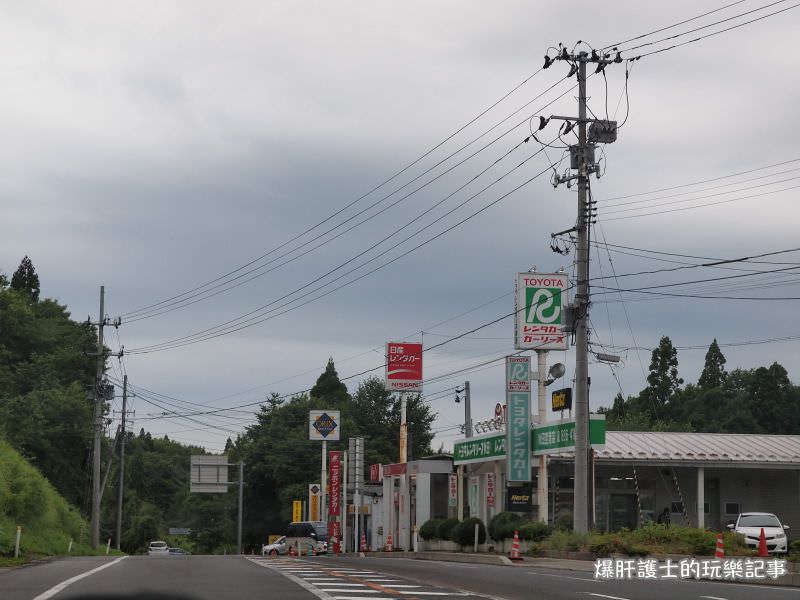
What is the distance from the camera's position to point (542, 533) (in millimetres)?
41625

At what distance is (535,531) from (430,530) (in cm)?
1484

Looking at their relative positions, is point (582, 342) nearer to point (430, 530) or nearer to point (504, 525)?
point (504, 525)

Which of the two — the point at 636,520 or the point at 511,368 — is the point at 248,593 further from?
the point at 636,520

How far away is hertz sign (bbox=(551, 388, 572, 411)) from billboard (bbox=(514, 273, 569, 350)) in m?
2.27

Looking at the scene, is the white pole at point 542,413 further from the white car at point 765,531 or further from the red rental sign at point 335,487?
the red rental sign at point 335,487

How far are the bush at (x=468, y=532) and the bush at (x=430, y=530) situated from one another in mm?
5223

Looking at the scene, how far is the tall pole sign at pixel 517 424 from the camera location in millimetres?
46844

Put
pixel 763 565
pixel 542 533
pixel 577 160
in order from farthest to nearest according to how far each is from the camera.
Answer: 1. pixel 542 533
2. pixel 577 160
3. pixel 763 565

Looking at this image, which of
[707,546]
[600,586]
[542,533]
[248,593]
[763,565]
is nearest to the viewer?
[248,593]

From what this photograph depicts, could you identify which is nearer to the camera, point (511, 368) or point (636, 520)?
point (511, 368)

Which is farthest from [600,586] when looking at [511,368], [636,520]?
[636,520]

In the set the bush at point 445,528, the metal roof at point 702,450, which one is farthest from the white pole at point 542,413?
the bush at point 445,528

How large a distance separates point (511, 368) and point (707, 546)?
550 inches

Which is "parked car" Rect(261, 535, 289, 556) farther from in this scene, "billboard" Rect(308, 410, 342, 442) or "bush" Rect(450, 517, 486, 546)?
"bush" Rect(450, 517, 486, 546)
